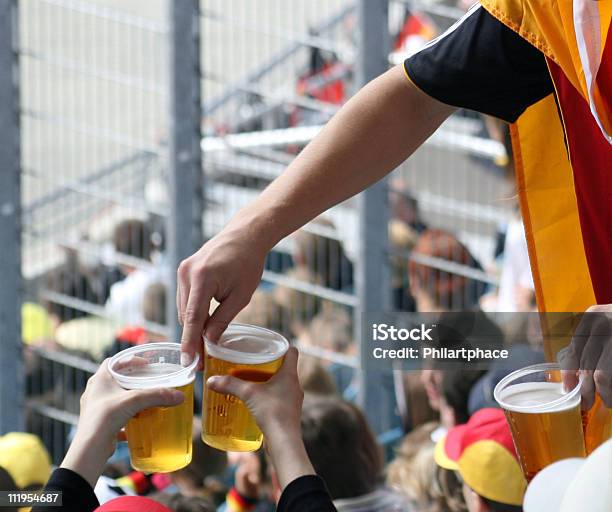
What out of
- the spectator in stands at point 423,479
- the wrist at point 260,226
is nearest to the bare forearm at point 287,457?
the wrist at point 260,226

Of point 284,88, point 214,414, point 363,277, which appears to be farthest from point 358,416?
point 284,88

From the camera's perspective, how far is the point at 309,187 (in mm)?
1932

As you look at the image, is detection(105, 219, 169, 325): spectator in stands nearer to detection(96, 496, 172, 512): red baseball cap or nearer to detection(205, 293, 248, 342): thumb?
detection(205, 293, 248, 342): thumb

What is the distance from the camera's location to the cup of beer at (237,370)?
68.5 inches

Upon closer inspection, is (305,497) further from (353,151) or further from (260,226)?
(353,151)

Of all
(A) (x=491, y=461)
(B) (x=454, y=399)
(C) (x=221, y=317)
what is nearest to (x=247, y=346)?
(C) (x=221, y=317)

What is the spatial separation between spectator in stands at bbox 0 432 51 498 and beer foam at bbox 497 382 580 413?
1395 mm

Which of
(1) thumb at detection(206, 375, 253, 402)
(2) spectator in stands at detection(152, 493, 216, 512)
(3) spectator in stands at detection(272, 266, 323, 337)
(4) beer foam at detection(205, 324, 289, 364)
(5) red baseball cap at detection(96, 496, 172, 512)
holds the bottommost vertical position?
(2) spectator in stands at detection(152, 493, 216, 512)

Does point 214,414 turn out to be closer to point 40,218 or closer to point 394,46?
point 394,46

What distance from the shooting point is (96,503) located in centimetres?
167

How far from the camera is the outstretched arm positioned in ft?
5.86

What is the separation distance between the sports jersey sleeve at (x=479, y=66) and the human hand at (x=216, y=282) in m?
0.42

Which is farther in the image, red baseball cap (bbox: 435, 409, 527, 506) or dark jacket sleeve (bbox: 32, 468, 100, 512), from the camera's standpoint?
red baseball cap (bbox: 435, 409, 527, 506)

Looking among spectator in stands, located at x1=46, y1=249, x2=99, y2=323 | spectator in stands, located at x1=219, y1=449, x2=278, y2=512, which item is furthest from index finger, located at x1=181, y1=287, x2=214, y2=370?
spectator in stands, located at x1=46, y1=249, x2=99, y2=323
